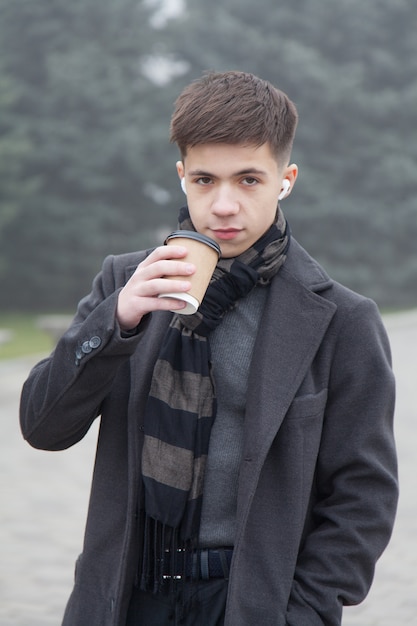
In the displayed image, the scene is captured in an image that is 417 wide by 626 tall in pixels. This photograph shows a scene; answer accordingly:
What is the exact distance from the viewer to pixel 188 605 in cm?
229

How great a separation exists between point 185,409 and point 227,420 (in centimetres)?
12

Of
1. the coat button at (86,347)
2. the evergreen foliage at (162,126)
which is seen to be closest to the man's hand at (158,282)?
the coat button at (86,347)

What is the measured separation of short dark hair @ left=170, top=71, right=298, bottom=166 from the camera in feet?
7.48

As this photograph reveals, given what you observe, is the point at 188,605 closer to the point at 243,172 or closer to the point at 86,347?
the point at 86,347

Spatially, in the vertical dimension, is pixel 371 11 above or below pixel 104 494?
above

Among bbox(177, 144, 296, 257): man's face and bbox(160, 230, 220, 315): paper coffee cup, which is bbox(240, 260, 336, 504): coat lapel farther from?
bbox(160, 230, 220, 315): paper coffee cup

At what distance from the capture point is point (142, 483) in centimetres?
231

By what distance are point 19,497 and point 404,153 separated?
106 feet

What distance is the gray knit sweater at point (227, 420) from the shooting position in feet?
7.51

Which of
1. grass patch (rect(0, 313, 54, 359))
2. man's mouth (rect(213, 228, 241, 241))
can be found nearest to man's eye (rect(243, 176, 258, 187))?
man's mouth (rect(213, 228, 241, 241))

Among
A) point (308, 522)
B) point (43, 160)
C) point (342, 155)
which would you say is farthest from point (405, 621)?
point (342, 155)

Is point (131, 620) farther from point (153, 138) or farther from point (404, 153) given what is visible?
point (404, 153)

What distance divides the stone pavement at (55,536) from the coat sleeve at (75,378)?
120 inches

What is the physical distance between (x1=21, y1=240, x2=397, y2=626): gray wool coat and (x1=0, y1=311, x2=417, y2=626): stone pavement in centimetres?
293
